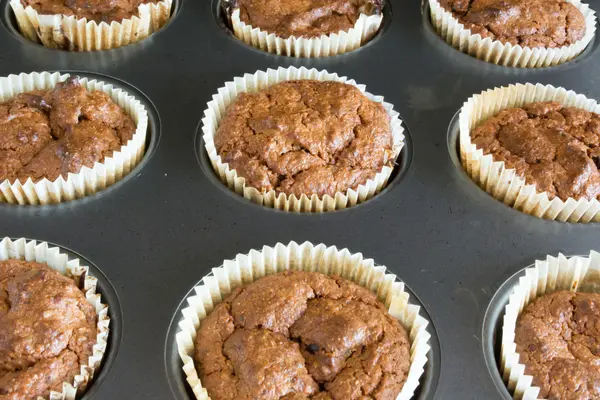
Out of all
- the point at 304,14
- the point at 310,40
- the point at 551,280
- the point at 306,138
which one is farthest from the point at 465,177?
the point at 304,14

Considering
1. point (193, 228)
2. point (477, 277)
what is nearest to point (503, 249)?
point (477, 277)

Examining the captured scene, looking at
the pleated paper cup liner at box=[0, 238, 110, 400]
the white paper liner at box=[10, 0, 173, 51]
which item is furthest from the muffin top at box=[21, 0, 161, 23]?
the pleated paper cup liner at box=[0, 238, 110, 400]

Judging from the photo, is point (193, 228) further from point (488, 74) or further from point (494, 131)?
point (488, 74)

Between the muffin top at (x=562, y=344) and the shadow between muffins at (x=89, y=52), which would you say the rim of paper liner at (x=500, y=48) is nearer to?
the muffin top at (x=562, y=344)

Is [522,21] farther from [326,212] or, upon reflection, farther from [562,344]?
[562,344]

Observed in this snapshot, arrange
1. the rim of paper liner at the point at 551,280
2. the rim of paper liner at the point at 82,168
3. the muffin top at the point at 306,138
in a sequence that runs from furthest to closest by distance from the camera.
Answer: the muffin top at the point at 306,138 < the rim of paper liner at the point at 82,168 < the rim of paper liner at the point at 551,280

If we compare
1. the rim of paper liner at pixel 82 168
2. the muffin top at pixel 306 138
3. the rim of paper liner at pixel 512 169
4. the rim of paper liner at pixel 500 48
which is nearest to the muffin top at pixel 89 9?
the rim of paper liner at pixel 82 168
